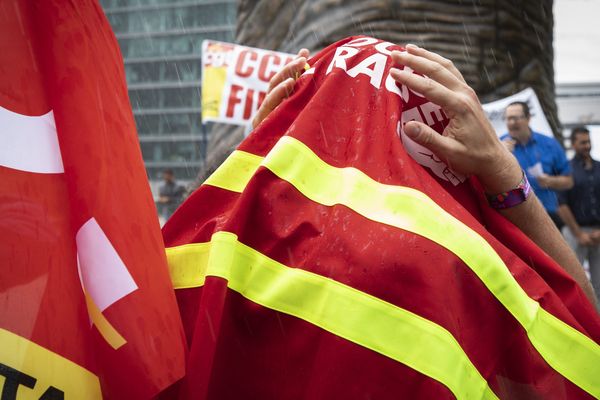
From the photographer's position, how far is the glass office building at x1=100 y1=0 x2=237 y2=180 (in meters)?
50.1

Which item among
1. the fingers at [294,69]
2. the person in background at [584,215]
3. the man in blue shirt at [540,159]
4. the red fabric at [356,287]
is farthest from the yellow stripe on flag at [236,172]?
the person in background at [584,215]

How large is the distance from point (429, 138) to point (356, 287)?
299 mm

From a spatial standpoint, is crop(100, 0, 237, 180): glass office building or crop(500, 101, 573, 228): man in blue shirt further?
crop(100, 0, 237, 180): glass office building

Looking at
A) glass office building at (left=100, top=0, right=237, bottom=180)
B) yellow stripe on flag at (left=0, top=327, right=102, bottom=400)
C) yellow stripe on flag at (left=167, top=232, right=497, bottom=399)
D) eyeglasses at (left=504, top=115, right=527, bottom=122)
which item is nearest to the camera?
yellow stripe on flag at (left=0, top=327, right=102, bottom=400)

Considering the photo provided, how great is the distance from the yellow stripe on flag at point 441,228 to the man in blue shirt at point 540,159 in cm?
333

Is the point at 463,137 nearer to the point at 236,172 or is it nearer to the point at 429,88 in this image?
the point at 429,88

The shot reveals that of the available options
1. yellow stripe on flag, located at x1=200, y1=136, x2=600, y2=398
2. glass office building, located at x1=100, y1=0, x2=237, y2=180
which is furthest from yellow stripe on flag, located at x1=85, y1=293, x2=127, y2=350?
glass office building, located at x1=100, y1=0, x2=237, y2=180

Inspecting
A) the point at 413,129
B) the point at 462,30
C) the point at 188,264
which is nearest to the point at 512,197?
the point at 413,129

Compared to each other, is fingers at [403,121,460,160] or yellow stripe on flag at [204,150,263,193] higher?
fingers at [403,121,460,160]

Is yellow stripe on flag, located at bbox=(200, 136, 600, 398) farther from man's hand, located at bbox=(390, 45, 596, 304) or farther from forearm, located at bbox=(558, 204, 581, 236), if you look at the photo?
forearm, located at bbox=(558, 204, 581, 236)

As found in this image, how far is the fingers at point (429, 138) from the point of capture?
1047mm

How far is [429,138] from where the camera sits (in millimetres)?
1050

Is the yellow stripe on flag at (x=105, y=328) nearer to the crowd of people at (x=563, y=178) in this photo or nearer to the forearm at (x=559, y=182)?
the crowd of people at (x=563, y=178)

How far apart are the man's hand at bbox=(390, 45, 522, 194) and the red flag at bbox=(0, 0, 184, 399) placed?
46cm
